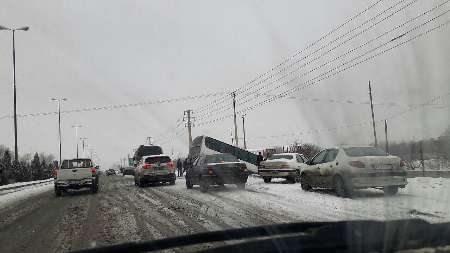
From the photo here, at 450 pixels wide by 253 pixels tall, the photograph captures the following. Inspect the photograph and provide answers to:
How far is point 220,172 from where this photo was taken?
20734 millimetres

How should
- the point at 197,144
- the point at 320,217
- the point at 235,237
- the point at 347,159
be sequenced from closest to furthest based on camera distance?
1. the point at 235,237
2. the point at 320,217
3. the point at 347,159
4. the point at 197,144

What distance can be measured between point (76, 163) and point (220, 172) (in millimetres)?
8111

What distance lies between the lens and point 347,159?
46.4 ft

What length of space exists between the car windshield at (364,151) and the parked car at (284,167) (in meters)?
8.43

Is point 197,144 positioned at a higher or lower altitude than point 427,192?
higher

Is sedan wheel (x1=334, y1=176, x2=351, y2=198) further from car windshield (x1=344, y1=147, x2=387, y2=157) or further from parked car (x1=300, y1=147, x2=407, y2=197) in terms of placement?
A: car windshield (x1=344, y1=147, x2=387, y2=157)

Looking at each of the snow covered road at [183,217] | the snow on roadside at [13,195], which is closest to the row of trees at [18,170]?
the snow on roadside at [13,195]

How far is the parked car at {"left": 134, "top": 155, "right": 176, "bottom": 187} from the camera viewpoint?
27.3m

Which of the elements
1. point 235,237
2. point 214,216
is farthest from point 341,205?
point 235,237

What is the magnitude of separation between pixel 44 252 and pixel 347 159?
9238 millimetres

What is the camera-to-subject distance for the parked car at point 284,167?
2327 cm

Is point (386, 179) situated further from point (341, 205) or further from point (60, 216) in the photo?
point (60, 216)

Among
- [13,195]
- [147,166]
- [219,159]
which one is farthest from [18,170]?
[219,159]

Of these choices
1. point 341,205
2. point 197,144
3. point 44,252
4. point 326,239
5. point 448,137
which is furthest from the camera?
point 197,144
